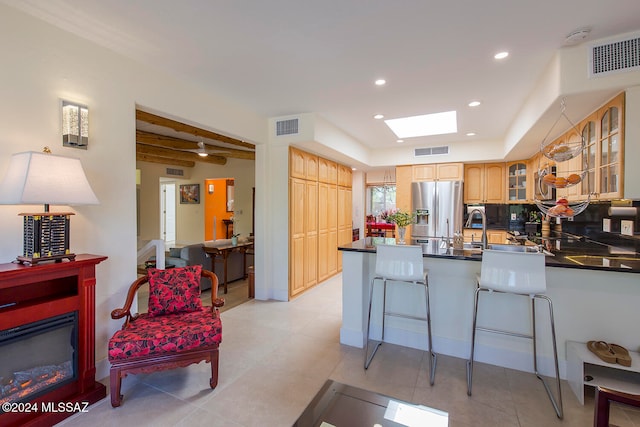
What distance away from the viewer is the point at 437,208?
5688 mm

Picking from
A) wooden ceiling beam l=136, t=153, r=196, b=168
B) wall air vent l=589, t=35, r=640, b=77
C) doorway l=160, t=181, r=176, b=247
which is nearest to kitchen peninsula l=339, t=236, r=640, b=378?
wall air vent l=589, t=35, r=640, b=77

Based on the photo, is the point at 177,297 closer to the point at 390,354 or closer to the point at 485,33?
the point at 390,354

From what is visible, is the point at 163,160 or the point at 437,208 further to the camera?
the point at 163,160

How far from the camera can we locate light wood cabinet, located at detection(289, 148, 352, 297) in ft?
14.2

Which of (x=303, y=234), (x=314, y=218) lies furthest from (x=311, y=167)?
(x=303, y=234)

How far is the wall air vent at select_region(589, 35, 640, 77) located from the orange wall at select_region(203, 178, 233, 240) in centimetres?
806

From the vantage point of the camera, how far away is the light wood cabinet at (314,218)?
14.2ft

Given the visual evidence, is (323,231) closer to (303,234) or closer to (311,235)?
(311,235)

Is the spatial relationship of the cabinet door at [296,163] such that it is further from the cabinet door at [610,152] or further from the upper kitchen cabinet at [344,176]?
the cabinet door at [610,152]

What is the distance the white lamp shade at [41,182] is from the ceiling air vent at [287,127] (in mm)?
2583

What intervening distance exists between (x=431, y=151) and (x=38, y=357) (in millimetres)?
5930

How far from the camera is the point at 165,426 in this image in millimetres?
1802

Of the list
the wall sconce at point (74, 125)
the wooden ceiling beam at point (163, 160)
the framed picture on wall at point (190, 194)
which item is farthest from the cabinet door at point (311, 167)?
the framed picture on wall at point (190, 194)

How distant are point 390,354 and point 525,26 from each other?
2797 millimetres
